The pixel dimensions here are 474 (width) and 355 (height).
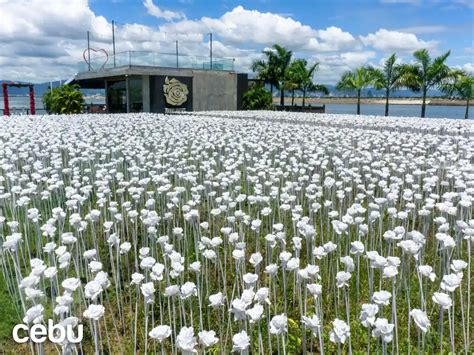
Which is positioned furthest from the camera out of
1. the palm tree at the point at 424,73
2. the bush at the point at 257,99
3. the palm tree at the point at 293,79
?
the palm tree at the point at 293,79

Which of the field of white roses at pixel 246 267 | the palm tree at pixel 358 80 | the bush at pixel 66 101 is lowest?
the field of white roses at pixel 246 267

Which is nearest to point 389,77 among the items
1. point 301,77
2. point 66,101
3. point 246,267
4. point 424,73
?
point 424,73

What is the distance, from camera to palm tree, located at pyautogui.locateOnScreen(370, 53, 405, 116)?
3500 cm

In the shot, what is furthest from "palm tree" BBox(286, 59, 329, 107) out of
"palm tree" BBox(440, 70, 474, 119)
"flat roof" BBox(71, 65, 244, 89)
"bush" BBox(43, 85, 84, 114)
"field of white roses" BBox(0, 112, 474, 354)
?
"field of white roses" BBox(0, 112, 474, 354)

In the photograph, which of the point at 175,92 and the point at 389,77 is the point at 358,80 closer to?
the point at 389,77

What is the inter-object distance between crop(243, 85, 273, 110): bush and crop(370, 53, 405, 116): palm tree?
32.3 feet

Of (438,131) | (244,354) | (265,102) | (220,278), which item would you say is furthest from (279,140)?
(265,102)

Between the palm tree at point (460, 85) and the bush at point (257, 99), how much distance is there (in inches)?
585

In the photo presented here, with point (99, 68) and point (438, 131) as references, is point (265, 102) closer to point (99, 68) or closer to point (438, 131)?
point (99, 68)

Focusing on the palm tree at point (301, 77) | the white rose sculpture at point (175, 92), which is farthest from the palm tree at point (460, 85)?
the white rose sculpture at point (175, 92)

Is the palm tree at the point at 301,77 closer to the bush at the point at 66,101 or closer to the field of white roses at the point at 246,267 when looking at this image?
the bush at the point at 66,101

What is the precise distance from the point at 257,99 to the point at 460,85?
16.8 metres

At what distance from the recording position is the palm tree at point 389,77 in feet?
115

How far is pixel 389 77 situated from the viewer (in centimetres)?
3575
